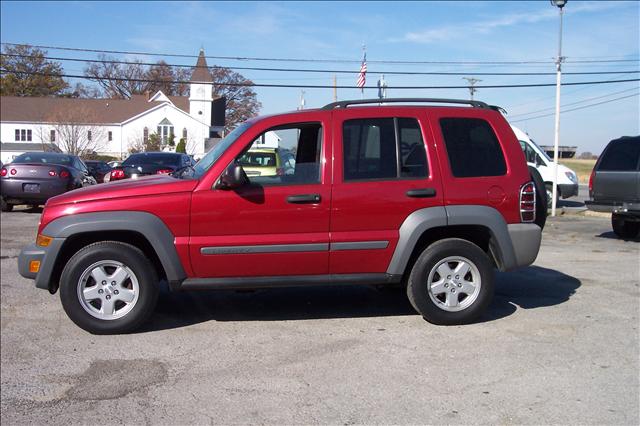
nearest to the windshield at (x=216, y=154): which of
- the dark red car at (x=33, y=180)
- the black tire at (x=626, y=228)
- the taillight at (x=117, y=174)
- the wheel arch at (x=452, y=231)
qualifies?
the wheel arch at (x=452, y=231)

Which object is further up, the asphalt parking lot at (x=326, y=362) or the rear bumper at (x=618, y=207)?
the rear bumper at (x=618, y=207)

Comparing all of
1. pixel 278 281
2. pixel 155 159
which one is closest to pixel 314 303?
pixel 278 281

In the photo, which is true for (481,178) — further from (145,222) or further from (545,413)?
(145,222)

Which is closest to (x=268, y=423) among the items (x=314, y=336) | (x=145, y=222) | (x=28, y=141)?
(x=314, y=336)

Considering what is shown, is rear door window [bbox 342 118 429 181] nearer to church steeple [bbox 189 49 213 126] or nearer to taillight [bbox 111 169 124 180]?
taillight [bbox 111 169 124 180]

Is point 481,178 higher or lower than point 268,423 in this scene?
higher

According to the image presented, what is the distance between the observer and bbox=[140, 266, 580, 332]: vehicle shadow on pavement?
5.86 m

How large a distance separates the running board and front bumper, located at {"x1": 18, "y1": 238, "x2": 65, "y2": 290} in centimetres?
102

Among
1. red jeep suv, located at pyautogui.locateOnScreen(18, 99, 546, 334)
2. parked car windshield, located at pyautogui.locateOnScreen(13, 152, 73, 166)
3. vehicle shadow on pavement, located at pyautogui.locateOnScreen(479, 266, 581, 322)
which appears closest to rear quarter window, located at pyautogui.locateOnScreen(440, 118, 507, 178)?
red jeep suv, located at pyautogui.locateOnScreen(18, 99, 546, 334)

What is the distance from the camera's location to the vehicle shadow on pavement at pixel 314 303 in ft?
19.2

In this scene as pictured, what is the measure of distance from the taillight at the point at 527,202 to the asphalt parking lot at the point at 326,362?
0.97 meters

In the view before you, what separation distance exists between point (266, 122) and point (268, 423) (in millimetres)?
2692

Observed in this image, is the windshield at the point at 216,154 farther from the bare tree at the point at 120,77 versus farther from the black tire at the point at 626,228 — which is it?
the bare tree at the point at 120,77

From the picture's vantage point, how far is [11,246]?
32.5 feet
